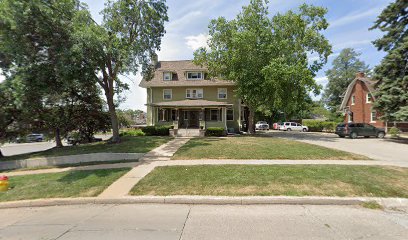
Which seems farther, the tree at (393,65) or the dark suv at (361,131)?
the dark suv at (361,131)

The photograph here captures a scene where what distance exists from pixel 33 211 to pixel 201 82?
22.6 meters

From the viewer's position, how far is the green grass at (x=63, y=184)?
7.00m

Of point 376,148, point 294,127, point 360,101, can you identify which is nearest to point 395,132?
point 360,101

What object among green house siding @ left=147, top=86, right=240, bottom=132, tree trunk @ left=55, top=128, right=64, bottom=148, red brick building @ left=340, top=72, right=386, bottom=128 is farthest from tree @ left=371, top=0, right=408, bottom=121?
tree trunk @ left=55, top=128, right=64, bottom=148

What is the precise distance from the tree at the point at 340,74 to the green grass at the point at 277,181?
52285mm

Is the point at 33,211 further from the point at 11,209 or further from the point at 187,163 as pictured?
the point at 187,163

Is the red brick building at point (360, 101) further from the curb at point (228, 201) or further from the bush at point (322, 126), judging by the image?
the curb at point (228, 201)

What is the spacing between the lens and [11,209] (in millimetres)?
6449

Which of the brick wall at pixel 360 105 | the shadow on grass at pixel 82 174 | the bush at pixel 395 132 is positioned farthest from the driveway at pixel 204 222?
the brick wall at pixel 360 105

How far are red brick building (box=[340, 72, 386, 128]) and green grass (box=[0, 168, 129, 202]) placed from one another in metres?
33.6

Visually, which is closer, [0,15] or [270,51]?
[0,15]

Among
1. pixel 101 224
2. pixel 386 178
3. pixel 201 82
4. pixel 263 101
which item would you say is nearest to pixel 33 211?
pixel 101 224

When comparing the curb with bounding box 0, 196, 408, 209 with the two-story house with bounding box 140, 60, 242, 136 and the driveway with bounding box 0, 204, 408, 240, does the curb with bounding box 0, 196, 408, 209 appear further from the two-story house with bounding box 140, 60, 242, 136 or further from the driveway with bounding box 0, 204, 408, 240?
the two-story house with bounding box 140, 60, 242, 136

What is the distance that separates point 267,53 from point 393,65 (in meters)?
10.7
